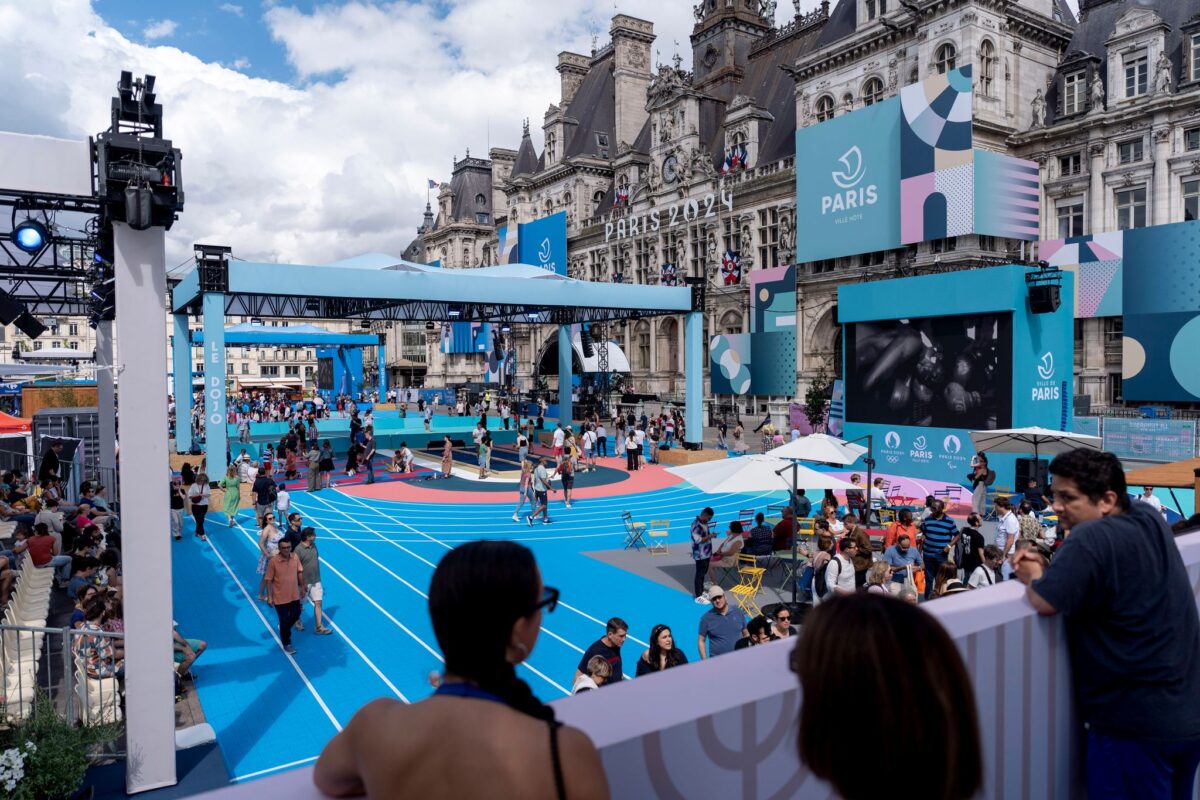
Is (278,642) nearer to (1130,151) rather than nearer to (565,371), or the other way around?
(565,371)

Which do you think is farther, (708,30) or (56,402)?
(708,30)

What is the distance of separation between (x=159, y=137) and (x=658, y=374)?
45.9m

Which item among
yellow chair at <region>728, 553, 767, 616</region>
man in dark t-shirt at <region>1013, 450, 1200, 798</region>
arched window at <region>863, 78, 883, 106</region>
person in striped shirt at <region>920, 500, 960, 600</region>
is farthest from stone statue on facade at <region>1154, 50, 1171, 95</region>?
man in dark t-shirt at <region>1013, 450, 1200, 798</region>

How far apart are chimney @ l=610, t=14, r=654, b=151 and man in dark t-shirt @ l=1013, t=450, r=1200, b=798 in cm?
5900

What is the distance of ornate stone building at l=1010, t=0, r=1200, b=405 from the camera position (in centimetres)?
3064

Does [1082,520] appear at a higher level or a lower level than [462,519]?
higher

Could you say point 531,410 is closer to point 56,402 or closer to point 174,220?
point 56,402

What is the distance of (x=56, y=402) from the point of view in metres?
34.5

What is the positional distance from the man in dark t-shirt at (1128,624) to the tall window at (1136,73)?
3696 cm

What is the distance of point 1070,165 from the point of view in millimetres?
34125

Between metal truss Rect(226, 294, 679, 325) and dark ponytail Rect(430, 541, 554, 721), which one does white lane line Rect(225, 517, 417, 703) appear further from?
metal truss Rect(226, 294, 679, 325)

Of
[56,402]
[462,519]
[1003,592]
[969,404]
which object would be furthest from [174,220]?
[56,402]

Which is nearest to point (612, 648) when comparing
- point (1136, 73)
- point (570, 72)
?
point (1136, 73)

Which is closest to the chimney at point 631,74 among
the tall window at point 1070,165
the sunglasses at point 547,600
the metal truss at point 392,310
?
the metal truss at point 392,310
